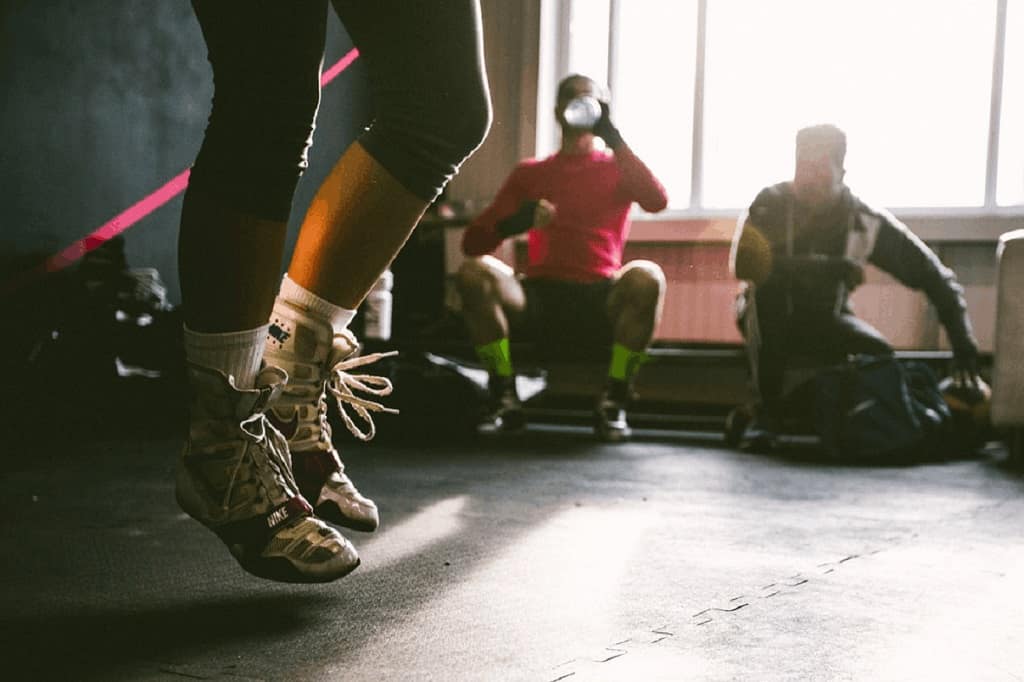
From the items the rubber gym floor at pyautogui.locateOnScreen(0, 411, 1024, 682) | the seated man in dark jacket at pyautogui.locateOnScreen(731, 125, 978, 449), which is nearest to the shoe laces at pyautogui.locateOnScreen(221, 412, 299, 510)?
the rubber gym floor at pyautogui.locateOnScreen(0, 411, 1024, 682)

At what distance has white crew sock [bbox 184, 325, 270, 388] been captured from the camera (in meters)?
0.97

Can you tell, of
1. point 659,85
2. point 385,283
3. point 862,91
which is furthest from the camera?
point 659,85

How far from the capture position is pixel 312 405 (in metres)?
1.09

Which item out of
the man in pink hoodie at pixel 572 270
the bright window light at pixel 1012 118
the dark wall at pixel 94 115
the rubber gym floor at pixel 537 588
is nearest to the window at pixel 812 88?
the bright window light at pixel 1012 118

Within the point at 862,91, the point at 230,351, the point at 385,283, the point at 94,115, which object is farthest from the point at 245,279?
the point at 862,91

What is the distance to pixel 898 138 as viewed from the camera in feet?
14.4

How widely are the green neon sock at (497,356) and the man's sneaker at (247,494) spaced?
6.78ft

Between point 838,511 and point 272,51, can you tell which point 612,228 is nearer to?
point 838,511

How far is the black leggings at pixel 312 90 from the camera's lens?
916 millimetres

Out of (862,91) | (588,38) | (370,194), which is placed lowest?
(370,194)

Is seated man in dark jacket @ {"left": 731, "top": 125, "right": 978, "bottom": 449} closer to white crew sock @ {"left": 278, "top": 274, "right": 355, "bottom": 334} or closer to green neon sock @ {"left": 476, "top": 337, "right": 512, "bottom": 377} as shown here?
green neon sock @ {"left": 476, "top": 337, "right": 512, "bottom": 377}

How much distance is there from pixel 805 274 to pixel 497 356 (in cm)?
88

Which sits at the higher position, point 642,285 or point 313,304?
point 313,304

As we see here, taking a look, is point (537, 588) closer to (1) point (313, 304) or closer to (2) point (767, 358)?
(1) point (313, 304)
